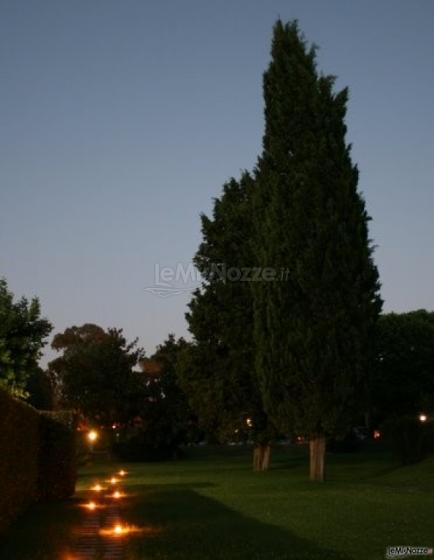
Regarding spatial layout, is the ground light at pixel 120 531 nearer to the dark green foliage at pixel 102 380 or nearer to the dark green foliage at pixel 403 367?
the dark green foliage at pixel 403 367

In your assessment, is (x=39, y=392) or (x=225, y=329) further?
(x=39, y=392)

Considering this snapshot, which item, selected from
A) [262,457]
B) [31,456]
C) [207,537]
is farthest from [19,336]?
[262,457]

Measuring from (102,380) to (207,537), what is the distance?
49.9 meters

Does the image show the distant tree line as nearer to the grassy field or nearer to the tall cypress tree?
the tall cypress tree

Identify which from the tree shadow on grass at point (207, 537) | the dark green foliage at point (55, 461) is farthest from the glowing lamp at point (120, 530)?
the dark green foliage at point (55, 461)

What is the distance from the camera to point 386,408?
55.6 m

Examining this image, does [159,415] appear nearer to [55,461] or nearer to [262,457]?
[262,457]

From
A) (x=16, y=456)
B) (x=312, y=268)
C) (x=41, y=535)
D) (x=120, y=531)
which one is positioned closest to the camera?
(x=41, y=535)

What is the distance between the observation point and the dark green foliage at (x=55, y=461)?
A: 2148 cm

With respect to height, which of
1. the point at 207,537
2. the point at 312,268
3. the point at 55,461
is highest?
the point at 312,268

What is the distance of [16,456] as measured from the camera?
15.0 metres

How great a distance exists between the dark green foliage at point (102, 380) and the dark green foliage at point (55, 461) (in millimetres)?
37518

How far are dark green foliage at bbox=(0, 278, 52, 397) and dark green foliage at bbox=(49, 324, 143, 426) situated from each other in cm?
3699

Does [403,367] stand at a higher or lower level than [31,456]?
higher
